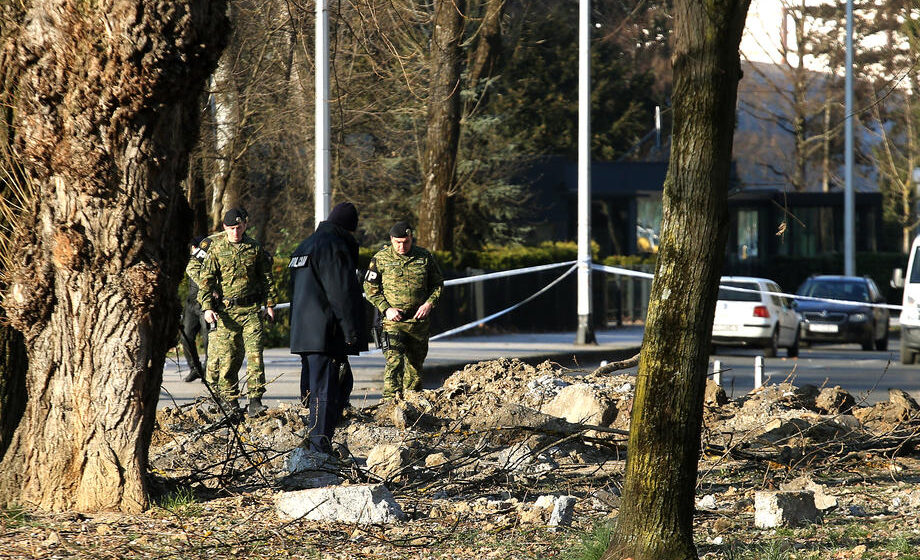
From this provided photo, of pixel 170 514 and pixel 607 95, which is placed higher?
pixel 607 95

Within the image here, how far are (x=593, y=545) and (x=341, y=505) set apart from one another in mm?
1362

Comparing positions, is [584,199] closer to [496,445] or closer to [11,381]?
[496,445]

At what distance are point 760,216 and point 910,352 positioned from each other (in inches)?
818

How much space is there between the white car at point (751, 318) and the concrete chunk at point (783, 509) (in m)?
13.7

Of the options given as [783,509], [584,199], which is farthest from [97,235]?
[584,199]

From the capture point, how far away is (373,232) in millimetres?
28516

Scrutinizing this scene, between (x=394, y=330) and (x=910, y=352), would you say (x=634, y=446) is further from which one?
(x=910, y=352)

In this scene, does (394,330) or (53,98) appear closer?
(53,98)

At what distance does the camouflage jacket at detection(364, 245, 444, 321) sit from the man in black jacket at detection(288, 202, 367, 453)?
209 centimetres

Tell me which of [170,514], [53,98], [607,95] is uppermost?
[607,95]

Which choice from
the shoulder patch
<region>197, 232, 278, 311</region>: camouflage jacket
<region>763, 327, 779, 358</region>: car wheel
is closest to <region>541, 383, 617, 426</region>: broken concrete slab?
the shoulder patch

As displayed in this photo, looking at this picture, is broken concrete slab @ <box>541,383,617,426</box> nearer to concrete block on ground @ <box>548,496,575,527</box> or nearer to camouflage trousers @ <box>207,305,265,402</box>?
concrete block on ground @ <box>548,496,575,527</box>

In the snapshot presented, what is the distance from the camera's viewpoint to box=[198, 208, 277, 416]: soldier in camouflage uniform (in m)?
10.1

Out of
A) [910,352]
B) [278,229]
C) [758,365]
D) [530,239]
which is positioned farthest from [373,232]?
[758,365]
